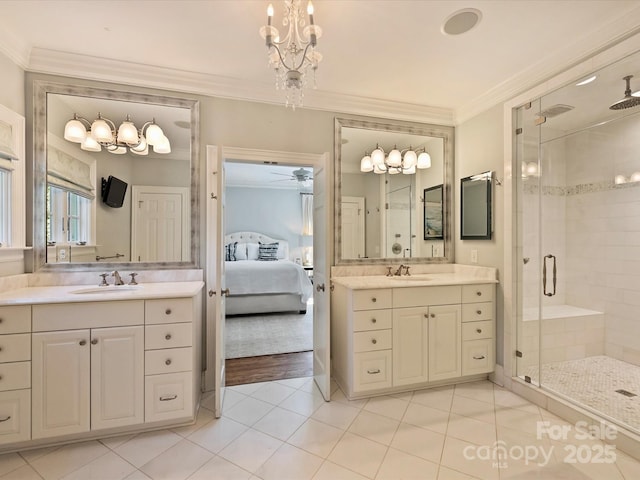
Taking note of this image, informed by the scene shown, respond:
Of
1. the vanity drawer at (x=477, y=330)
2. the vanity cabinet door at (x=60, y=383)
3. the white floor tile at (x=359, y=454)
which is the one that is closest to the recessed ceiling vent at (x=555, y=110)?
the vanity drawer at (x=477, y=330)

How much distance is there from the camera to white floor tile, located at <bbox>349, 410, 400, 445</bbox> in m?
1.94

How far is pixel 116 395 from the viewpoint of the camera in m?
1.87

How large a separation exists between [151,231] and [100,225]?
1.22ft

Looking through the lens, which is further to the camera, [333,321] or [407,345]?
[333,321]

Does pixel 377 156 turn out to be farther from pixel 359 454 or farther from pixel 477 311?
pixel 359 454

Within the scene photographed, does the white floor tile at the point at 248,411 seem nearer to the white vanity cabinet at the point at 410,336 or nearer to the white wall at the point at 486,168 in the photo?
the white vanity cabinet at the point at 410,336

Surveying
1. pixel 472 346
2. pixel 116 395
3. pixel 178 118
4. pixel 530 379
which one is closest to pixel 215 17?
pixel 178 118

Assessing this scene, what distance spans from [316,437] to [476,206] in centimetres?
239

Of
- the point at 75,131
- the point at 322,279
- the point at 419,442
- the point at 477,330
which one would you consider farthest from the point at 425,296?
the point at 75,131

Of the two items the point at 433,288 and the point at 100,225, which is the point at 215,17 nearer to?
the point at 100,225

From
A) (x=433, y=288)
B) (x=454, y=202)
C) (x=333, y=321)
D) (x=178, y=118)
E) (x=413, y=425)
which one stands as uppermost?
(x=178, y=118)

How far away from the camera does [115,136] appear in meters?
2.40

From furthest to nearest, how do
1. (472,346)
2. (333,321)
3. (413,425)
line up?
1. (333,321)
2. (472,346)
3. (413,425)

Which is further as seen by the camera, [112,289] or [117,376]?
[112,289]
